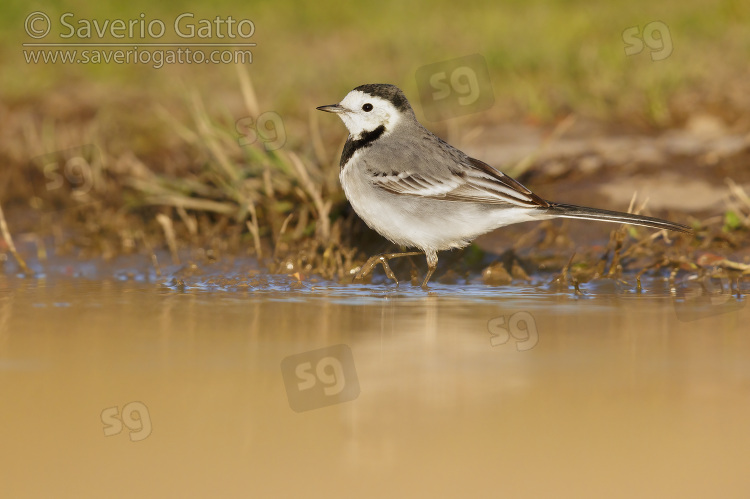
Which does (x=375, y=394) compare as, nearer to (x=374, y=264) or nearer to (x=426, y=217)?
(x=426, y=217)

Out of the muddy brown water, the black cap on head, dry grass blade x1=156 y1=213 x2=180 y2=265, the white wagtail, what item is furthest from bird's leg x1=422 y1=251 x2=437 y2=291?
dry grass blade x1=156 y1=213 x2=180 y2=265

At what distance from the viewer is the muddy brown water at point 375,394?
344cm

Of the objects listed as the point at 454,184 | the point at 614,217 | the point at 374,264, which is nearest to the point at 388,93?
the point at 454,184

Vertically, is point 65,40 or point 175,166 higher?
point 65,40

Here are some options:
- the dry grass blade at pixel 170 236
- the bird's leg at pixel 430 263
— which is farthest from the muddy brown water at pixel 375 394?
the dry grass blade at pixel 170 236

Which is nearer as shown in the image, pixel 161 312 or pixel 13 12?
pixel 161 312

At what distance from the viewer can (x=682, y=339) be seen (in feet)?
17.2

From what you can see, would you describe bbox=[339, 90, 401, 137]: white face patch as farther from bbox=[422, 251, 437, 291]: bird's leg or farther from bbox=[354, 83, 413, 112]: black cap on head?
bbox=[422, 251, 437, 291]: bird's leg

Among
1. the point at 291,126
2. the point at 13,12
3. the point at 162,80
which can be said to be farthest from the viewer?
the point at 13,12

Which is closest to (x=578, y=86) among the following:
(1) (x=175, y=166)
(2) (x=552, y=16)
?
(2) (x=552, y=16)

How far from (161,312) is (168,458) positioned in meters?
2.53

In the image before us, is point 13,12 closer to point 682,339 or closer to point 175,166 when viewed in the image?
point 175,166

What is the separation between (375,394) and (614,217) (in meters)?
2.65

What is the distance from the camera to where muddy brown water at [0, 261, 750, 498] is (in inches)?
135
